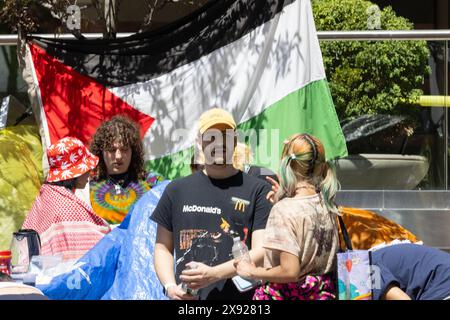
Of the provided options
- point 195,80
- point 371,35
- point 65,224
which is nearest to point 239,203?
point 65,224

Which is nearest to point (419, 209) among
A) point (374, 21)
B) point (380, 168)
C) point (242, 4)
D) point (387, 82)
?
point (380, 168)

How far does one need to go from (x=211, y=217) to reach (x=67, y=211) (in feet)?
6.83

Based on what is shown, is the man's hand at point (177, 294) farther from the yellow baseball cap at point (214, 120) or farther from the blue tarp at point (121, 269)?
the blue tarp at point (121, 269)

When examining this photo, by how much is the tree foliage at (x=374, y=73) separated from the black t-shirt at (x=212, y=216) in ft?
14.3

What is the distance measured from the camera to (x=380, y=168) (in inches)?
370

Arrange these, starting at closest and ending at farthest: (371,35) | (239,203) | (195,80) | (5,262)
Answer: (239,203), (5,262), (195,80), (371,35)

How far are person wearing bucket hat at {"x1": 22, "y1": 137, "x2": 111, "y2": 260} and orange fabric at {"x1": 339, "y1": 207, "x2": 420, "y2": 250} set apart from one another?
1.93 meters

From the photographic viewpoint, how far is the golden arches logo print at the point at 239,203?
4.93 m

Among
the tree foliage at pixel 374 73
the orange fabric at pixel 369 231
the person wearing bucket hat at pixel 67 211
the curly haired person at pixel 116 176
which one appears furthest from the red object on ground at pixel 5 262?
the tree foliage at pixel 374 73

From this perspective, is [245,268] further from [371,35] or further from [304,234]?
[371,35]

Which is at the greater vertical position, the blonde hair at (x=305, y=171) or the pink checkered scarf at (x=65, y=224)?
the blonde hair at (x=305, y=171)

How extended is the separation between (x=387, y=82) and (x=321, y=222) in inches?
192

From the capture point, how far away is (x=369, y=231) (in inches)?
288
